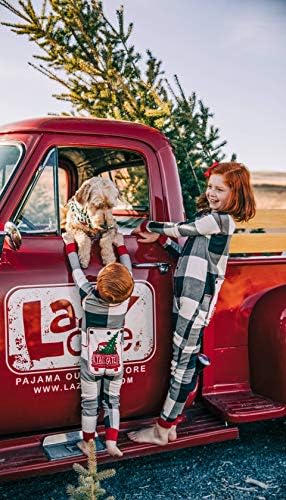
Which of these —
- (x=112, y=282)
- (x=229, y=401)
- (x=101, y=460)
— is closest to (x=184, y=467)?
(x=229, y=401)

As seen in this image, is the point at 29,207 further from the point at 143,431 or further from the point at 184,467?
the point at 184,467

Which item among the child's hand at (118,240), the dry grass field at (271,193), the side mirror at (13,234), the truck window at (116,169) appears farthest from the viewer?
the dry grass field at (271,193)

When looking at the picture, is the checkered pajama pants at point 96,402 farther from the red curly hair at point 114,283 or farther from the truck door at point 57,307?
the red curly hair at point 114,283

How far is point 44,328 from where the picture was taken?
283 centimetres

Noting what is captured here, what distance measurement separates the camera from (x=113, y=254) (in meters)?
2.99

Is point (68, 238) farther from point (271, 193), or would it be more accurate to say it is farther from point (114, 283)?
point (271, 193)

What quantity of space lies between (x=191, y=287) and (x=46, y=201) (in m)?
0.86

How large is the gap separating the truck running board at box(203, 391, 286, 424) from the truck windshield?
1647 millimetres

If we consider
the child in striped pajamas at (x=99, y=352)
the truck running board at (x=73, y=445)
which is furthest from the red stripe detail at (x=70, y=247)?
the truck running board at (x=73, y=445)

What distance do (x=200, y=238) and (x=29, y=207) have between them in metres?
0.90

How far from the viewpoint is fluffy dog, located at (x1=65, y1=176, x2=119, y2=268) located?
2885mm

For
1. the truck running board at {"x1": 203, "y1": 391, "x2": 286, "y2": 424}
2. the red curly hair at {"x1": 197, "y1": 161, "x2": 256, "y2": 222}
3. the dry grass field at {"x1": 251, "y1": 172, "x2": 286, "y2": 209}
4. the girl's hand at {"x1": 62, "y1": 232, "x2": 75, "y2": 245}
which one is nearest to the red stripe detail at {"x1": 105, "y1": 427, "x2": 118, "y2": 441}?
the truck running board at {"x1": 203, "y1": 391, "x2": 286, "y2": 424}

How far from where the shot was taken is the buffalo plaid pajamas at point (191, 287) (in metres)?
3.03

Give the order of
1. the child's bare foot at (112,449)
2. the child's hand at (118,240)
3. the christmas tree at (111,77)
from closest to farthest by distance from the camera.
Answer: the child's bare foot at (112,449) → the child's hand at (118,240) → the christmas tree at (111,77)
